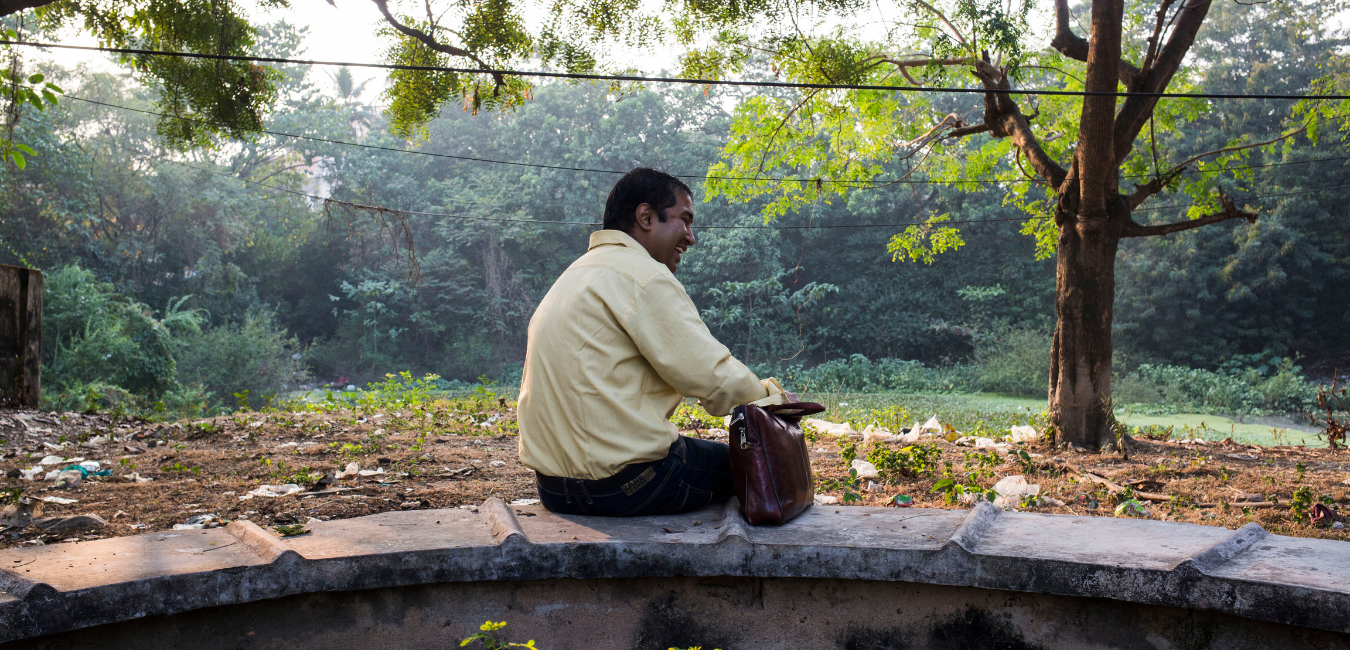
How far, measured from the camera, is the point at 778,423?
2.45 meters

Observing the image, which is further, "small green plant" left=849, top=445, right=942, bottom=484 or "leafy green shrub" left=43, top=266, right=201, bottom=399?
"leafy green shrub" left=43, top=266, right=201, bottom=399

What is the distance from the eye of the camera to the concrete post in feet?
25.4

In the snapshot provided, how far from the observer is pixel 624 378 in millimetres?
→ 2422

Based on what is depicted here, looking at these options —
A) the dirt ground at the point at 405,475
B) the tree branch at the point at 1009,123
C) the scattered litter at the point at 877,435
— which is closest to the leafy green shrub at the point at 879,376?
the scattered litter at the point at 877,435

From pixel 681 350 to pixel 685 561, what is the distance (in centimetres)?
57

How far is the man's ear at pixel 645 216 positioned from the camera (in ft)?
8.69

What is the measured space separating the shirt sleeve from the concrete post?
780cm

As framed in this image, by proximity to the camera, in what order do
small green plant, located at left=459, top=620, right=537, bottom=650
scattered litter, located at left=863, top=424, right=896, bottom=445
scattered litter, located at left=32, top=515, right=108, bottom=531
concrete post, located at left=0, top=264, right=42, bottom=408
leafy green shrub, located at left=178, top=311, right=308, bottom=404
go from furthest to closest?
leafy green shrub, located at left=178, top=311, right=308, bottom=404
concrete post, located at left=0, top=264, right=42, bottom=408
scattered litter, located at left=863, top=424, right=896, bottom=445
scattered litter, located at left=32, top=515, right=108, bottom=531
small green plant, located at left=459, top=620, right=537, bottom=650

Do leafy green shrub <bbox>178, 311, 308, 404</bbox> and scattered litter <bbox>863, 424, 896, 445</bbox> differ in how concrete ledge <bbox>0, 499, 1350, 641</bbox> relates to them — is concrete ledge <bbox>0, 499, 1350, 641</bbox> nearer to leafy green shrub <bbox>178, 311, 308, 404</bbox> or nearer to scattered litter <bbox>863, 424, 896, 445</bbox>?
scattered litter <bbox>863, 424, 896, 445</bbox>

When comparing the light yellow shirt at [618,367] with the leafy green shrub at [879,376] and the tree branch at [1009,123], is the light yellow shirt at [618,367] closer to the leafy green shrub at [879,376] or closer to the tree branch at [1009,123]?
the tree branch at [1009,123]

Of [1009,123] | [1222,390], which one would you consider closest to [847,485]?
[1009,123]

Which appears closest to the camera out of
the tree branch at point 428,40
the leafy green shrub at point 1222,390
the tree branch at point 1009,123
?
the tree branch at point 428,40

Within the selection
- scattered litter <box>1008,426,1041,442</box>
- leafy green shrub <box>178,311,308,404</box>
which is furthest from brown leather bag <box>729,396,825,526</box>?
leafy green shrub <box>178,311,308,404</box>

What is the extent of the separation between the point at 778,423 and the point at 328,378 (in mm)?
27782
